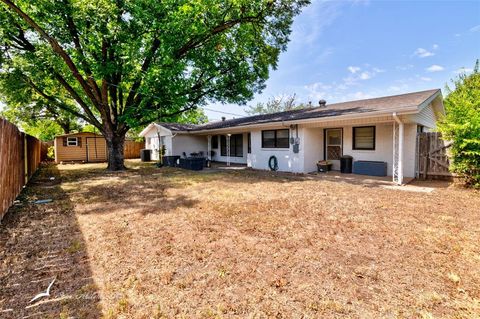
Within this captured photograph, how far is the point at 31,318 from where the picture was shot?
207 centimetres

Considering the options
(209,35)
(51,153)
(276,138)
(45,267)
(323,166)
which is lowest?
(45,267)

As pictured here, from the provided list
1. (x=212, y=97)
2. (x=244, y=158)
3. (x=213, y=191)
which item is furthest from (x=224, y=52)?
(x=213, y=191)

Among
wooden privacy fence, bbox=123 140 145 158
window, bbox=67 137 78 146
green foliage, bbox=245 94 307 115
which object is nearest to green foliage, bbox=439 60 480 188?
window, bbox=67 137 78 146

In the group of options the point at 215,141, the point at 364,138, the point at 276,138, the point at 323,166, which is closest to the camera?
the point at 364,138

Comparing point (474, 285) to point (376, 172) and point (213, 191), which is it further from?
point (376, 172)

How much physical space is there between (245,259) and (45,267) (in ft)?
8.49

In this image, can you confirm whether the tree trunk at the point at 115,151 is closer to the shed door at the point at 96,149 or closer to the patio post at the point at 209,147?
the patio post at the point at 209,147

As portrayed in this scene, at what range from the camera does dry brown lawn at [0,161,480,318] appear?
87.5 inches

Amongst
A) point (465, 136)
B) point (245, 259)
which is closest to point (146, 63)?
point (245, 259)

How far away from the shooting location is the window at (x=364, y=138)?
10219 millimetres

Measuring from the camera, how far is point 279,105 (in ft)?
140

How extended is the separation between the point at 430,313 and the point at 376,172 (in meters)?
8.84

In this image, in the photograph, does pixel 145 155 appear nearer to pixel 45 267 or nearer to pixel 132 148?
pixel 132 148

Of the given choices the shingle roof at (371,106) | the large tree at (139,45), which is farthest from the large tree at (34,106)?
the shingle roof at (371,106)
